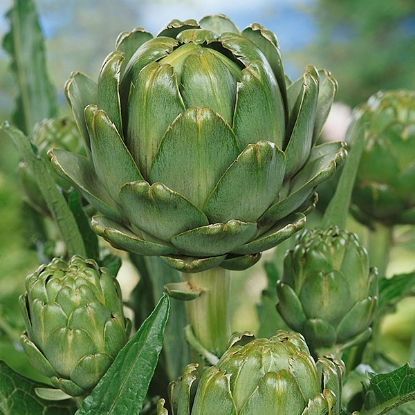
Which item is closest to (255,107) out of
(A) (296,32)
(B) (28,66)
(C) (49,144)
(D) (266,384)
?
(D) (266,384)

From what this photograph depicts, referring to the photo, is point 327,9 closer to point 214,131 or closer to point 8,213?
point 8,213

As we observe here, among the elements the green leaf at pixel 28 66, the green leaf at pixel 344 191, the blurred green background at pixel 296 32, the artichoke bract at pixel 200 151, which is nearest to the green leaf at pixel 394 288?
the green leaf at pixel 344 191


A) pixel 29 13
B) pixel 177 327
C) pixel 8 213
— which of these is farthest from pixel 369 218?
pixel 8 213

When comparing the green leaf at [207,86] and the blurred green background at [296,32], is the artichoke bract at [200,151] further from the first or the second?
the blurred green background at [296,32]

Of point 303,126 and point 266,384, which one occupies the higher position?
point 303,126

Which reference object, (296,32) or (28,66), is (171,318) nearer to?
(28,66)
